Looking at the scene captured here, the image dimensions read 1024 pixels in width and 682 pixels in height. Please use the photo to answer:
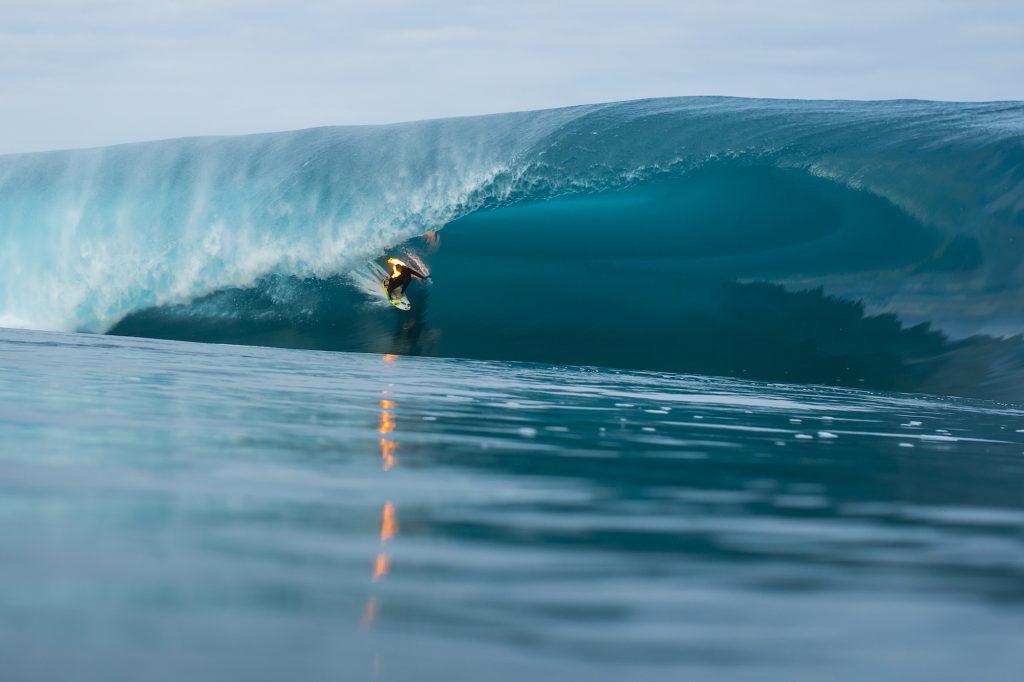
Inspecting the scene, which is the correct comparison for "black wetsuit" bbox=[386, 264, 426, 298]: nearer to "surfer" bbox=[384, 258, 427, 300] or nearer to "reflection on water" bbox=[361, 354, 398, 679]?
"surfer" bbox=[384, 258, 427, 300]

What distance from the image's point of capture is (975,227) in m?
12.5

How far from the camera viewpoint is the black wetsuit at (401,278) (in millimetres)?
13578

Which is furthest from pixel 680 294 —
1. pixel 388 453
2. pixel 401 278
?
pixel 388 453

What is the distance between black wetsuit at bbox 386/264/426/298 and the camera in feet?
44.5

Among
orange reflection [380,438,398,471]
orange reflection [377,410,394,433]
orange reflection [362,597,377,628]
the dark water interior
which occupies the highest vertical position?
the dark water interior

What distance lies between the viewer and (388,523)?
2.56 m

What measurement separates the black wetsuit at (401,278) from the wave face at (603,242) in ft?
0.53

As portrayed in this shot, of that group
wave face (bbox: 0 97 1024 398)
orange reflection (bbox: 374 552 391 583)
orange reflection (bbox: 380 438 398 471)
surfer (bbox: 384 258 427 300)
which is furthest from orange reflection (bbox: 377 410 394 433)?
surfer (bbox: 384 258 427 300)

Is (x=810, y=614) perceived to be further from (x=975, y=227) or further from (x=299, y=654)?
(x=975, y=227)

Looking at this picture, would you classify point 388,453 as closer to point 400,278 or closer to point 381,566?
point 381,566

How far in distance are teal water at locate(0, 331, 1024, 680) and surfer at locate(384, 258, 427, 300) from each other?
842cm

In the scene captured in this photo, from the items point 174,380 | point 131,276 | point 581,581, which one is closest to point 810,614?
point 581,581

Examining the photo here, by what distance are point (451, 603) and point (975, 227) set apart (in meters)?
11.8

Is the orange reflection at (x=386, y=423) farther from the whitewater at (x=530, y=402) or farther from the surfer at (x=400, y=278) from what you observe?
the surfer at (x=400, y=278)
